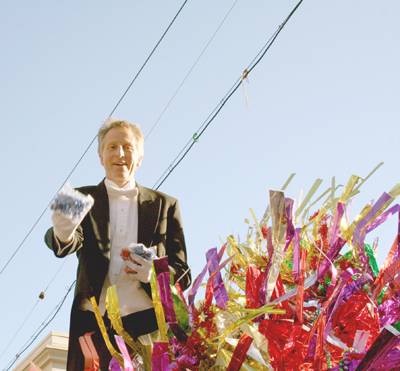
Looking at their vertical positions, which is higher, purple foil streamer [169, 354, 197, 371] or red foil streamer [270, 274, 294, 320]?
red foil streamer [270, 274, 294, 320]

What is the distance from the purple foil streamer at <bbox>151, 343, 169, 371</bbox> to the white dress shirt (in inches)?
32.4

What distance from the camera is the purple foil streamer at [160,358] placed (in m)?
1.22

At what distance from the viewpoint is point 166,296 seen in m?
1.37

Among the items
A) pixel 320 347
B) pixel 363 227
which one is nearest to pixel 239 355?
pixel 320 347

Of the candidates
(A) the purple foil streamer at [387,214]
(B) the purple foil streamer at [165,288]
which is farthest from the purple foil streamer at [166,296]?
(A) the purple foil streamer at [387,214]

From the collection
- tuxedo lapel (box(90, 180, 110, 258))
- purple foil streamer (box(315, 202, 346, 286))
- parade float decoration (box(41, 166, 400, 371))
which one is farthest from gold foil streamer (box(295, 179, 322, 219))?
tuxedo lapel (box(90, 180, 110, 258))

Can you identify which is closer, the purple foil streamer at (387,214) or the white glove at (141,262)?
the purple foil streamer at (387,214)

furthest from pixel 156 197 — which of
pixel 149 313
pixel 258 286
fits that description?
pixel 258 286

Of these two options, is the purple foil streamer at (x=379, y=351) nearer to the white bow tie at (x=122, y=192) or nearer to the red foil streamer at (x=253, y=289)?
the red foil streamer at (x=253, y=289)

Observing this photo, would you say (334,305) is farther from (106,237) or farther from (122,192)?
(122,192)

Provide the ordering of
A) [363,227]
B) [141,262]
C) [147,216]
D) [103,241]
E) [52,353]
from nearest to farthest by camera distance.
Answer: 1. [363,227]
2. [141,262]
3. [103,241]
4. [147,216]
5. [52,353]

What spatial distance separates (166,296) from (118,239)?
916mm

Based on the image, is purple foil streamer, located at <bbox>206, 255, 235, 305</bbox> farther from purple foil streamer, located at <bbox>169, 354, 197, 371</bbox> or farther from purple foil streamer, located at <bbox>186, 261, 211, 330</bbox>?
purple foil streamer, located at <bbox>169, 354, 197, 371</bbox>

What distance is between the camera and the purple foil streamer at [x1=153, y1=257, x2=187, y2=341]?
1.36m
